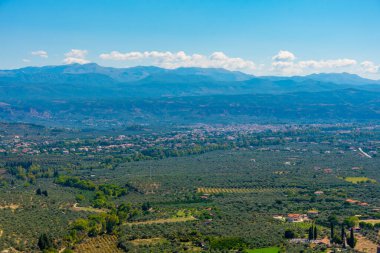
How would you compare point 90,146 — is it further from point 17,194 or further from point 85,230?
point 85,230

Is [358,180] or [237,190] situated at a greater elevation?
[358,180]

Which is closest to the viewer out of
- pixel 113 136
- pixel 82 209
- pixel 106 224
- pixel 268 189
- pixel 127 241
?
pixel 127 241

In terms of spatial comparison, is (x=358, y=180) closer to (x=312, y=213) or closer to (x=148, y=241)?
(x=312, y=213)

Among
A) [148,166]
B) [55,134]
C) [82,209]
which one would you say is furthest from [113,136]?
[82,209]

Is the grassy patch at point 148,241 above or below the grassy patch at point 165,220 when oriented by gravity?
above

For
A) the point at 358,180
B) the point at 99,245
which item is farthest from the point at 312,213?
the point at 99,245

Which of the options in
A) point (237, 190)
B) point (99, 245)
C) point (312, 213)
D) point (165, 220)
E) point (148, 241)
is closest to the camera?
point (99, 245)

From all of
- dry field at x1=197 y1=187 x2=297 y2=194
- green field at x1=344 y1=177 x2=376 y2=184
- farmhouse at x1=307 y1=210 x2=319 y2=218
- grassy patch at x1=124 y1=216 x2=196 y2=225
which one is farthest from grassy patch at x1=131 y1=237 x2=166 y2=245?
green field at x1=344 y1=177 x2=376 y2=184

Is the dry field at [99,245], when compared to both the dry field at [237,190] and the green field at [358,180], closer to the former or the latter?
the dry field at [237,190]

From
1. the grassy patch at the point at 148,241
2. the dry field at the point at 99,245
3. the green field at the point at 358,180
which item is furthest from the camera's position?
the green field at the point at 358,180

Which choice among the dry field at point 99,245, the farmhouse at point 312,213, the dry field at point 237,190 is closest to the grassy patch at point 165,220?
the dry field at point 99,245

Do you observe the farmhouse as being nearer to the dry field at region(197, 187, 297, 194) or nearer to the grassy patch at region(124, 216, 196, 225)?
the dry field at region(197, 187, 297, 194)
